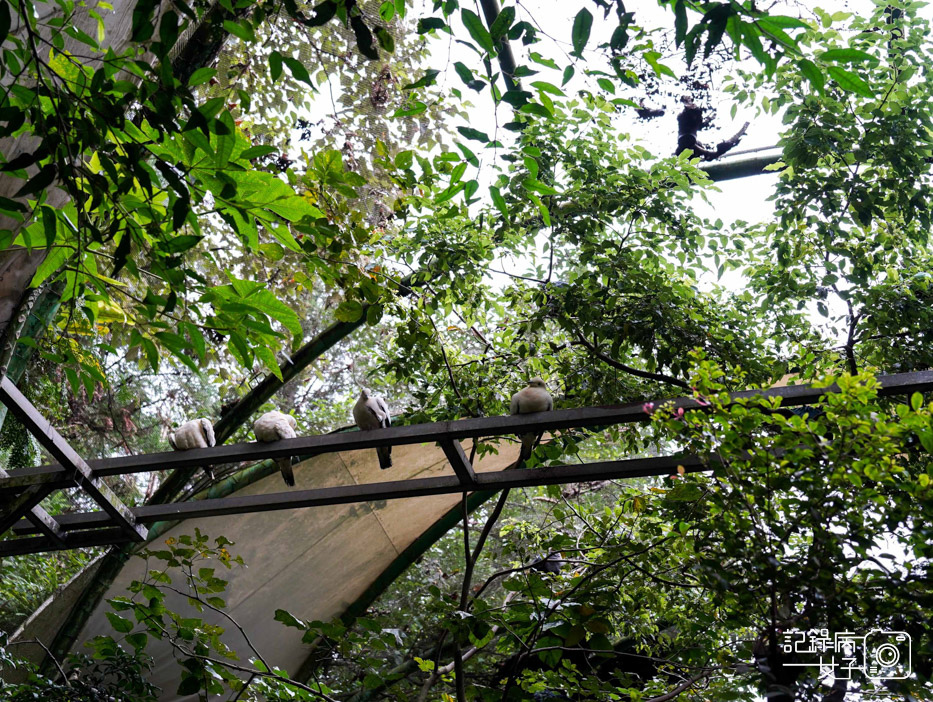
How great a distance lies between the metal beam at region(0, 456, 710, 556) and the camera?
8.41 ft

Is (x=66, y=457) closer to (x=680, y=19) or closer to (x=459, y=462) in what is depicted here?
(x=459, y=462)

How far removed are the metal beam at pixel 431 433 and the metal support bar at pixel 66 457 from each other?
4cm

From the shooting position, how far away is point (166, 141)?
1.51 metres

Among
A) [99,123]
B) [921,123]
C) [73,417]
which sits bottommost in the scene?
[99,123]

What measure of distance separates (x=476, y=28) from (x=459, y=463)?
5.32 feet

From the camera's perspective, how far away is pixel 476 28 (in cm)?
138

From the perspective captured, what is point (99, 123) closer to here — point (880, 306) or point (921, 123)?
point (880, 306)

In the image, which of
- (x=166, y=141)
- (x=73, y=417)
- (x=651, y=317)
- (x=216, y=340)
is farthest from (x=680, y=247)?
(x=73, y=417)

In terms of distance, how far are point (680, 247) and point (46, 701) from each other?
3.32 m

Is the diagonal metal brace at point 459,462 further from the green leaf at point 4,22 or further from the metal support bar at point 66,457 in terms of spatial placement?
the green leaf at point 4,22

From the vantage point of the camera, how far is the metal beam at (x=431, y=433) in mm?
2258

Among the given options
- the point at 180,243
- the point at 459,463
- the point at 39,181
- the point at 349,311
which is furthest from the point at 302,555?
the point at 39,181

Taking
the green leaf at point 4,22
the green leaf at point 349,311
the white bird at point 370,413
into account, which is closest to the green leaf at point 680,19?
the green leaf at point 4,22

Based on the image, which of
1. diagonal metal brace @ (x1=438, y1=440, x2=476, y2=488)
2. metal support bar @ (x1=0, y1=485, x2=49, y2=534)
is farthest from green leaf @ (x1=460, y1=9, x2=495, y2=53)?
metal support bar @ (x1=0, y1=485, x2=49, y2=534)
